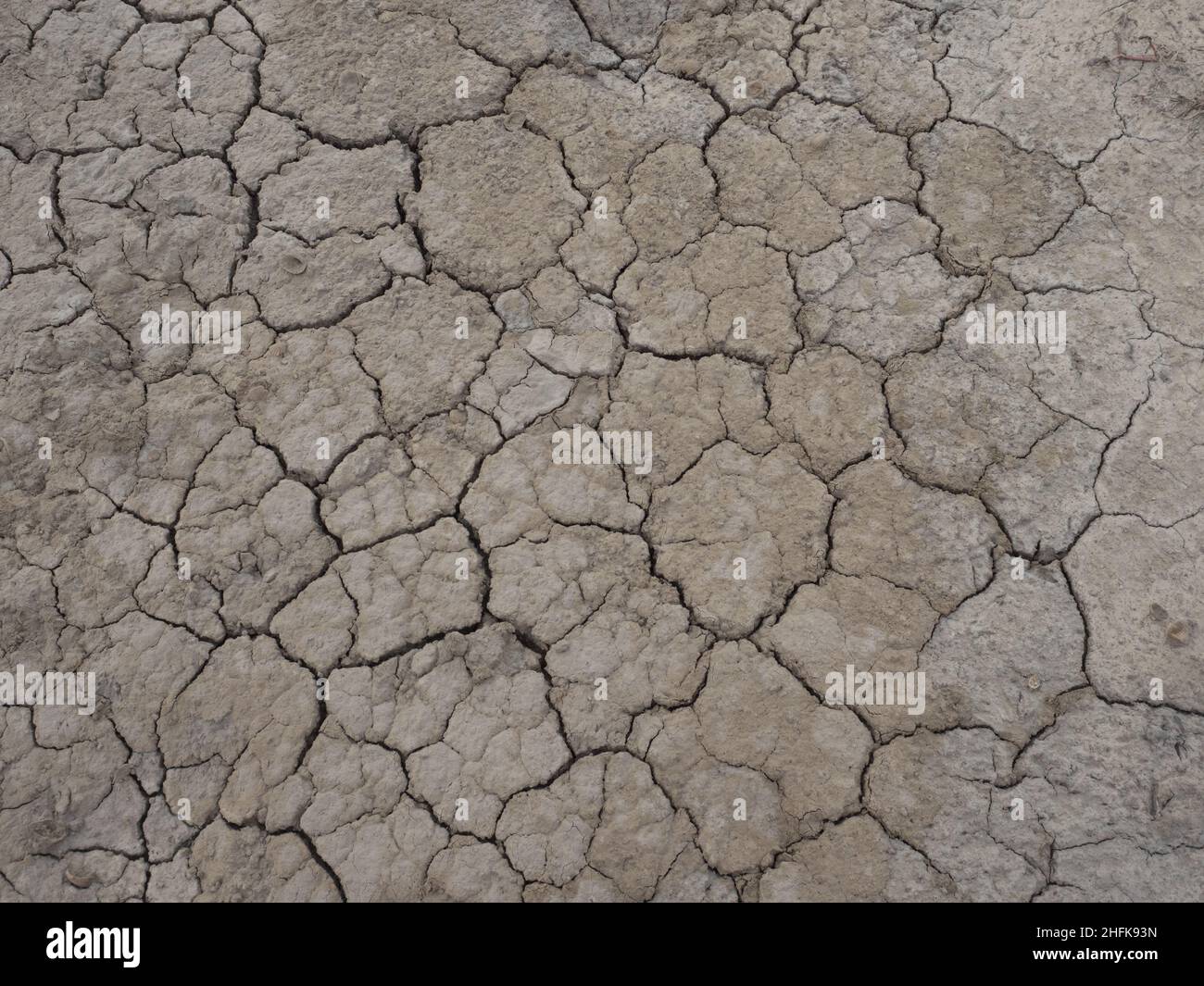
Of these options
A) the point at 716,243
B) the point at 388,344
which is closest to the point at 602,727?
the point at 388,344

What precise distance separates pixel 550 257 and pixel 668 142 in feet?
1.90

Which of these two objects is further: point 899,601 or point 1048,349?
point 1048,349

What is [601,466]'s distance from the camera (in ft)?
8.55

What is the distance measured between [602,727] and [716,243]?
153 centimetres

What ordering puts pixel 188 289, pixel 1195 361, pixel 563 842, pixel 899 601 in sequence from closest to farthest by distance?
pixel 563 842
pixel 899 601
pixel 1195 361
pixel 188 289

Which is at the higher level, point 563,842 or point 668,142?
point 668,142

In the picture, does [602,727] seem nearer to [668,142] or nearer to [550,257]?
[550,257]

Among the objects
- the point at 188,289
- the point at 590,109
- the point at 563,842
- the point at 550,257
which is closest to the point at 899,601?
the point at 563,842

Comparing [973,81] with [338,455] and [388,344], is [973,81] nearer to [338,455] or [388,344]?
[388,344]

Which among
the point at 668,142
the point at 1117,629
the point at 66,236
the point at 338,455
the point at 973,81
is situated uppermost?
the point at 973,81

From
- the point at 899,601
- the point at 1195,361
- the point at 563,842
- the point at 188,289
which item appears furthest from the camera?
the point at 188,289

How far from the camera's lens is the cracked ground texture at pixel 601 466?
2.30 metres

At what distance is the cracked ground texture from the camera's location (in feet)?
7.54

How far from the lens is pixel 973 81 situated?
294cm
